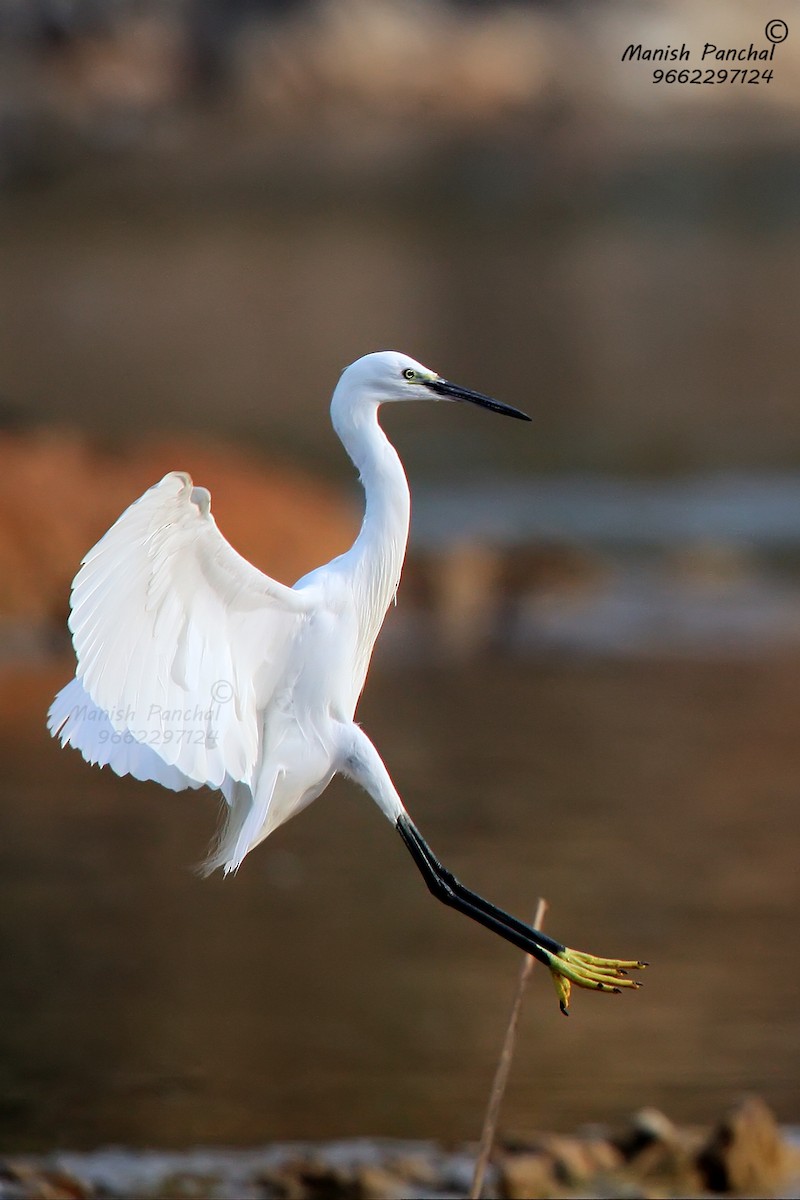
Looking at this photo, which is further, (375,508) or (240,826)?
(240,826)

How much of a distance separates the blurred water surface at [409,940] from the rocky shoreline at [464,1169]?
22cm

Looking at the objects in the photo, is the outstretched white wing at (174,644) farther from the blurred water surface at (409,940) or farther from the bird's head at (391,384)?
the blurred water surface at (409,940)

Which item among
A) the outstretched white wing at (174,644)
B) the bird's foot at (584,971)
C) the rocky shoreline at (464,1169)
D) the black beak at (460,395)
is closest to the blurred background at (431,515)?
the rocky shoreline at (464,1169)

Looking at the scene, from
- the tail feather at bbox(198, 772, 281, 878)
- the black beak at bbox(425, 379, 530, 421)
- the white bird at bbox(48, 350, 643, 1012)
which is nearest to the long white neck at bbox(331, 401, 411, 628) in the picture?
the white bird at bbox(48, 350, 643, 1012)

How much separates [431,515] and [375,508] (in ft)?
34.4

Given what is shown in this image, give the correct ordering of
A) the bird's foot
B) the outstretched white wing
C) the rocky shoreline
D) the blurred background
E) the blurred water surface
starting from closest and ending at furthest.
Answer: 1. the outstretched white wing
2. the bird's foot
3. the rocky shoreline
4. the blurred water surface
5. the blurred background

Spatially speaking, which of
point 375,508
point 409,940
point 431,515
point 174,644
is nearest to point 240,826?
point 174,644

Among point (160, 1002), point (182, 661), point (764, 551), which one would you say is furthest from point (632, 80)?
point (182, 661)

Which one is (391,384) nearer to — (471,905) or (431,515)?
(471,905)

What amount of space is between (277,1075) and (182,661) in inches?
85.2

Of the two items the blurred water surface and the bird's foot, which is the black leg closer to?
the bird's foot

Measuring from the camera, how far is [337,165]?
88.2 feet

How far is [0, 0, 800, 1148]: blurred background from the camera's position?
6219 millimetres

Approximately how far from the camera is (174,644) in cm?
410
